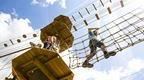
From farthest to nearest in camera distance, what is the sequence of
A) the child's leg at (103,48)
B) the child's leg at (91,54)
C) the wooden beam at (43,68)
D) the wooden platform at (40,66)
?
1. the child's leg at (91,54)
2. the child's leg at (103,48)
3. the wooden beam at (43,68)
4. the wooden platform at (40,66)

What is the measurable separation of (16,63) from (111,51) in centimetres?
428

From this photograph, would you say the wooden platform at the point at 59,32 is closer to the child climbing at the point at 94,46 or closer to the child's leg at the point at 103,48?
the child climbing at the point at 94,46

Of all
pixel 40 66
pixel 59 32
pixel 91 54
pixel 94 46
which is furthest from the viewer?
pixel 59 32

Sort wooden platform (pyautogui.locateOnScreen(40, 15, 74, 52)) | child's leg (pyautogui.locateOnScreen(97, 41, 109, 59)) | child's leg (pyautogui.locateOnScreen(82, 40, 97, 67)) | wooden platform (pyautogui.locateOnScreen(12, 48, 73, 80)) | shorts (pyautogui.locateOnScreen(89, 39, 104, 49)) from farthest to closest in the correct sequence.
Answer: wooden platform (pyautogui.locateOnScreen(40, 15, 74, 52)) → shorts (pyautogui.locateOnScreen(89, 39, 104, 49)) → child's leg (pyautogui.locateOnScreen(82, 40, 97, 67)) → child's leg (pyautogui.locateOnScreen(97, 41, 109, 59)) → wooden platform (pyautogui.locateOnScreen(12, 48, 73, 80))

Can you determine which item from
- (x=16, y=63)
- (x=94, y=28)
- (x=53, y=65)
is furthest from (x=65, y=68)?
(x=94, y=28)

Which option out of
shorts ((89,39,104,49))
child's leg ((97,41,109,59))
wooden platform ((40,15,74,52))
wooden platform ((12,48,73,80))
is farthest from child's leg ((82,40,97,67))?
wooden platform ((40,15,74,52))

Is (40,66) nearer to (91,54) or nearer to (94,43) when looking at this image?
(91,54)

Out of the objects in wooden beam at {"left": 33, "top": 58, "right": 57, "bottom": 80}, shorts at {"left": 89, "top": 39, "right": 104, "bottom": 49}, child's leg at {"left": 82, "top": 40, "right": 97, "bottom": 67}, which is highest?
wooden beam at {"left": 33, "top": 58, "right": 57, "bottom": 80}

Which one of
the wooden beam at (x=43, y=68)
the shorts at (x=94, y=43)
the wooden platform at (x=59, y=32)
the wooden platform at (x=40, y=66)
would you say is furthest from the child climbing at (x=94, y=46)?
the wooden platform at (x=59, y=32)

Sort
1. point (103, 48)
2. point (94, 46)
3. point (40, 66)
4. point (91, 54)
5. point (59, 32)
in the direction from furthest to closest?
1. point (59, 32)
2. point (94, 46)
3. point (91, 54)
4. point (103, 48)
5. point (40, 66)

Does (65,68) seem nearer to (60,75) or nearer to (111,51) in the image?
(60,75)

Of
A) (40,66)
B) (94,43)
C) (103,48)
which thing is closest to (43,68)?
(40,66)

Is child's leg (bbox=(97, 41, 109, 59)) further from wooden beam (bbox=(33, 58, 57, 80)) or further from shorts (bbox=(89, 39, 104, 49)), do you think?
wooden beam (bbox=(33, 58, 57, 80))

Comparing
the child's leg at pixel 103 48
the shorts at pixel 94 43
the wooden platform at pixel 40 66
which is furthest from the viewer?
the shorts at pixel 94 43
